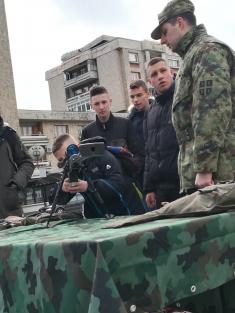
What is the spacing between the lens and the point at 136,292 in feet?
4.37

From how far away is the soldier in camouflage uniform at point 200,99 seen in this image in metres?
2.37

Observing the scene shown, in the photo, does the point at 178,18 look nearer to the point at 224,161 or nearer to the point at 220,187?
the point at 224,161

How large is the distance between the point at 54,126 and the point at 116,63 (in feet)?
44.9

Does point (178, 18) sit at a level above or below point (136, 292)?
above

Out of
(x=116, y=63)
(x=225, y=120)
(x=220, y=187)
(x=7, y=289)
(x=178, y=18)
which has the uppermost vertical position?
(x=116, y=63)

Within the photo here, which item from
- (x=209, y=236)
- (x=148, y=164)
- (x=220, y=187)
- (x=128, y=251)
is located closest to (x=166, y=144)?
(x=148, y=164)

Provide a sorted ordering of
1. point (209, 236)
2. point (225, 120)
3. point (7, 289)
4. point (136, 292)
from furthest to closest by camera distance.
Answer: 1. point (225, 120)
2. point (7, 289)
3. point (209, 236)
4. point (136, 292)

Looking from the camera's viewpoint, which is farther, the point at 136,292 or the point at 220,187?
the point at 220,187

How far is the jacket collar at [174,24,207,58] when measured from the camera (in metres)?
2.64

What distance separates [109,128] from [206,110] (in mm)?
1567

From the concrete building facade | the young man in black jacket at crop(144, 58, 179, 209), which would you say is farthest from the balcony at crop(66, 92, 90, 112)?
the young man in black jacket at crop(144, 58, 179, 209)

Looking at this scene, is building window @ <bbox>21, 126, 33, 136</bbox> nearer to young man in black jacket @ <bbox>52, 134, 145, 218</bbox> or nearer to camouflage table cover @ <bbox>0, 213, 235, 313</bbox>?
young man in black jacket @ <bbox>52, 134, 145, 218</bbox>

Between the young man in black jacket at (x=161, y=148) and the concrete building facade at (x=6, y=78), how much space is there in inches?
948

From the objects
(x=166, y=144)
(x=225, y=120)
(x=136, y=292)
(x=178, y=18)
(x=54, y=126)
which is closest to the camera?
(x=136, y=292)
